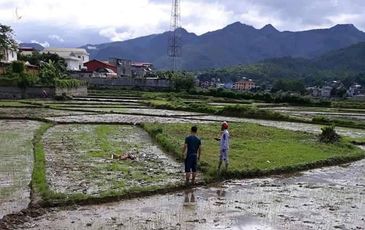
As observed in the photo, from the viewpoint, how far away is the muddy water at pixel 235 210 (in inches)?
425

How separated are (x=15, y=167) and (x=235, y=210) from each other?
27.0 ft

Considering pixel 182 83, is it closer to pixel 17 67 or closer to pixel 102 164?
pixel 17 67

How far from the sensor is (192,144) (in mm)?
14328

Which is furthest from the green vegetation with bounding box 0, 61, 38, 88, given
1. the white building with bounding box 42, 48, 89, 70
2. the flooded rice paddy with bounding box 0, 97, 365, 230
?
the white building with bounding box 42, 48, 89, 70

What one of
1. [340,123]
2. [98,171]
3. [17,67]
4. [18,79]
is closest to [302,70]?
[17,67]

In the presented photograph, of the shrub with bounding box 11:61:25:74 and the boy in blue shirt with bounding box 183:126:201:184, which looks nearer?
the boy in blue shirt with bounding box 183:126:201:184

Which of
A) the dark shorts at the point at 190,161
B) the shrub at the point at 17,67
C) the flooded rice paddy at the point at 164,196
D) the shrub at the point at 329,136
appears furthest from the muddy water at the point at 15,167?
the shrub at the point at 17,67

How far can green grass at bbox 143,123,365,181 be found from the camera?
1761cm

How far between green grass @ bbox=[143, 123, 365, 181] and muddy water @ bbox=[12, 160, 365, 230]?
159 cm

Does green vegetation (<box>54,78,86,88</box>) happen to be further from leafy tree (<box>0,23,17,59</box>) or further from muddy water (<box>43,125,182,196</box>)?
muddy water (<box>43,125,182,196</box>)

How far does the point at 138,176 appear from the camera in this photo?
1555 centimetres

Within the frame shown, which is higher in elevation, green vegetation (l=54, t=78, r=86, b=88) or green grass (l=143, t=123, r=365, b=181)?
green vegetation (l=54, t=78, r=86, b=88)

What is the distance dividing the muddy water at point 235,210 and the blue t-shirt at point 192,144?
121cm

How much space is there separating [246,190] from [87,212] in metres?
5.36
